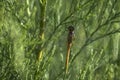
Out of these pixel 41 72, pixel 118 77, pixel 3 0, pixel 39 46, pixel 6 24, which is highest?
pixel 3 0

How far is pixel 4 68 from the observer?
132 inches

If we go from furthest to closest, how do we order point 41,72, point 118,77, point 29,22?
point 118,77 → point 29,22 → point 41,72

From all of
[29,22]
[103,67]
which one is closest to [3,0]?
[29,22]

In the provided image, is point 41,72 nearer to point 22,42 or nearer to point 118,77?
point 22,42

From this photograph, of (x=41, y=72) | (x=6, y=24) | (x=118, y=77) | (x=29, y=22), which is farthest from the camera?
(x=118, y=77)

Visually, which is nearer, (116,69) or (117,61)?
(116,69)

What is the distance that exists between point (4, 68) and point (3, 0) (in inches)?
27.5

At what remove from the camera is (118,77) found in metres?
5.97

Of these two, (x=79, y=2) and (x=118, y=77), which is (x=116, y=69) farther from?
(x=79, y=2)

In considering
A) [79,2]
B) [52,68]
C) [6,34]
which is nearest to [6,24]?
[6,34]

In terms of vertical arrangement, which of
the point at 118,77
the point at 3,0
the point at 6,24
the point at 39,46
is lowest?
the point at 118,77

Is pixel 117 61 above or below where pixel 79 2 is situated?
below

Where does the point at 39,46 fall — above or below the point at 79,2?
below

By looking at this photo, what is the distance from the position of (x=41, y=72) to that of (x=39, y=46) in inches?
16.4
